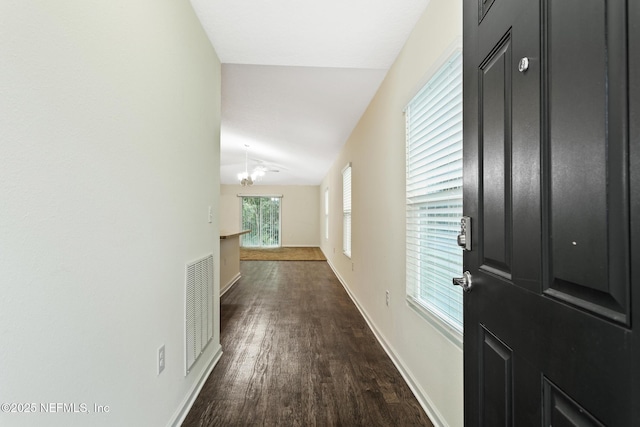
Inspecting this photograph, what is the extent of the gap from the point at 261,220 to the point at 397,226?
29.2 feet

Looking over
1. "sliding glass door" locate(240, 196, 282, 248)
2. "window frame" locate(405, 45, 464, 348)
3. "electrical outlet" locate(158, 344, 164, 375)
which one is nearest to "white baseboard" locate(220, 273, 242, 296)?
"electrical outlet" locate(158, 344, 164, 375)

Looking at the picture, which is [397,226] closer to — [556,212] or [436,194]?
[436,194]

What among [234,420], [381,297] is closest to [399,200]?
[381,297]

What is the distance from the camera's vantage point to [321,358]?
2391mm

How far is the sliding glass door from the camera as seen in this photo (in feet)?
34.9

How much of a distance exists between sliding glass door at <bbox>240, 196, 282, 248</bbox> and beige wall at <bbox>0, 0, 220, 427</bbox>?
9.09 m

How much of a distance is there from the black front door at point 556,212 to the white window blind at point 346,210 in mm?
3729

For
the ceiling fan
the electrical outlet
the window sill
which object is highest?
the ceiling fan

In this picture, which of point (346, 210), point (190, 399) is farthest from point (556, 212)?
point (346, 210)

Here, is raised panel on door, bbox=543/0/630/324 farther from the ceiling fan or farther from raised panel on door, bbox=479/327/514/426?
the ceiling fan

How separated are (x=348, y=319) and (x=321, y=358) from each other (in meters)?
1.00

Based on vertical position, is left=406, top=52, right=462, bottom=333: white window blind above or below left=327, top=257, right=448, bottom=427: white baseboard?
above

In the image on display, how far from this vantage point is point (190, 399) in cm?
179

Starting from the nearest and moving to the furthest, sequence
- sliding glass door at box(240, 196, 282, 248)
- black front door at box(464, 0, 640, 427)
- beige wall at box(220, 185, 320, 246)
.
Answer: black front door at box(464, 0, 640, 427), sliding glass door at box(240, 196, 282, 248), beige wall at box(220, 185, 320, 246)
